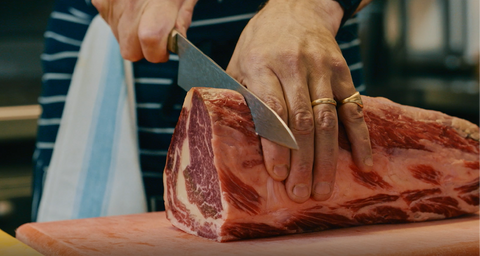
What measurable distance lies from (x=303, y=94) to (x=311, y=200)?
34 centimetres

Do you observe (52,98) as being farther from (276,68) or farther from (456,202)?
(456,202)

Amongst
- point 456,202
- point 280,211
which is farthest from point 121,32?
point 456,202

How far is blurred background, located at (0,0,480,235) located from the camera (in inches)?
160

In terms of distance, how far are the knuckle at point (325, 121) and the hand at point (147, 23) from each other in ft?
2.17

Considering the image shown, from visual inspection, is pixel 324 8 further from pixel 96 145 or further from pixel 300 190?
pixel 96 145

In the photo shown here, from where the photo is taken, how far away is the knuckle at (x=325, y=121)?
164cm

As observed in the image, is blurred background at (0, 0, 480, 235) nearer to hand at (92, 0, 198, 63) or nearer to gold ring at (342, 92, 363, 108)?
hand at (92, 0, 198, 63)

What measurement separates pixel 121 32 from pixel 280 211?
37.6 inches

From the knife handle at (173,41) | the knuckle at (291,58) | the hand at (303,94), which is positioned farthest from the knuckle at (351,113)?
the knife handle at (173,41)

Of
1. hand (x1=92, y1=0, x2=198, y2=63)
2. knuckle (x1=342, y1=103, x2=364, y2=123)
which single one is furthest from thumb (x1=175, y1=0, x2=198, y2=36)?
knuckle (x1=342, y1=103, x2=364, y2=123)

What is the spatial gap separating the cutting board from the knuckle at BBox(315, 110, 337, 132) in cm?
33

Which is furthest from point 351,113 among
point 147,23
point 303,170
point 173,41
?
point 147,23

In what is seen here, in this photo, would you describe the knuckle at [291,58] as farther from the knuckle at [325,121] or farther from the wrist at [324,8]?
the wrist at [324,8]

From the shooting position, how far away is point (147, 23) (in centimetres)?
196
